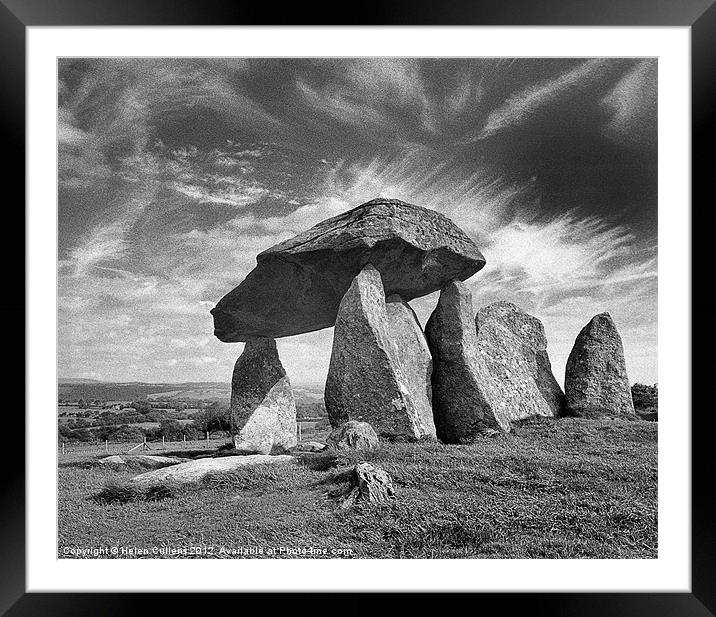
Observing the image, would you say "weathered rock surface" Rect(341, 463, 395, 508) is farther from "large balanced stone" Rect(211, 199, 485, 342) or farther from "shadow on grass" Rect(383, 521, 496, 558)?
"large balanced stone" Rect(211, 199, 485, 342)

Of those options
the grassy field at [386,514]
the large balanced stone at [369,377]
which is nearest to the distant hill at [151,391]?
the grassy field at [386,514]

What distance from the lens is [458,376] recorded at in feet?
37.3

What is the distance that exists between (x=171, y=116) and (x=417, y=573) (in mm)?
7234

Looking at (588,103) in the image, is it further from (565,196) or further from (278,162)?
(278,162)

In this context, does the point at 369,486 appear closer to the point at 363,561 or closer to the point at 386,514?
the point at 386,514

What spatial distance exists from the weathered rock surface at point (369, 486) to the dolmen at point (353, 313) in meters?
1.60

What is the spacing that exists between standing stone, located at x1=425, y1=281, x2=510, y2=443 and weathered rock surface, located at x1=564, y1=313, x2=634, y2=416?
2.06 metres

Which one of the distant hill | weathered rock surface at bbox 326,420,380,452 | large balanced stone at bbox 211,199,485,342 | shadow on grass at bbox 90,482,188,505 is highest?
large balanced stone at bbox 211,199,485,342

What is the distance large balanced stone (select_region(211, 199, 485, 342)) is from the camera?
10656 mm

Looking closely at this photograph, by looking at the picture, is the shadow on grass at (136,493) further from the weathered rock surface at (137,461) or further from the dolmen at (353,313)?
the dolmen at (353,313)

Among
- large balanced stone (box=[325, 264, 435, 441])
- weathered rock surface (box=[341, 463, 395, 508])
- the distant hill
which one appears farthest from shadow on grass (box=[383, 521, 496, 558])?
the distant hill

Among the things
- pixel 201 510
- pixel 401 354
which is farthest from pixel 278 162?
pixel 201 510
